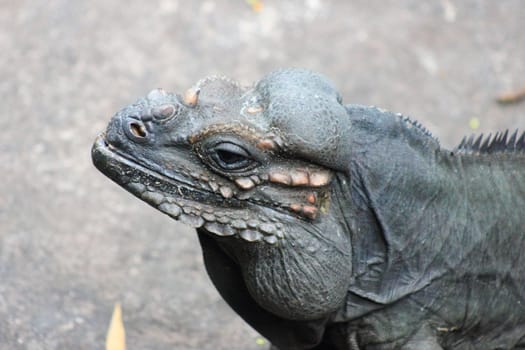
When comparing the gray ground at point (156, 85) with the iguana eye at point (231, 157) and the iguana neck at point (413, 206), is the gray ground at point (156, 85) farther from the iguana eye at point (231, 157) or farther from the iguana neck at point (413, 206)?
the iguana eye at point (231, 157)

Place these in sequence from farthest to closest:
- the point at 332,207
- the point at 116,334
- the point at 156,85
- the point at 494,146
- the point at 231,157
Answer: the point at 156,85 < the point at 116,334 < the point at 494,146 < the point at 332,207 < the point at 231,157

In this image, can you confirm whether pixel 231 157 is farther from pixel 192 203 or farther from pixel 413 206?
pixel 413 206

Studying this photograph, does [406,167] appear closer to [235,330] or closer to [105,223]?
[235,330]

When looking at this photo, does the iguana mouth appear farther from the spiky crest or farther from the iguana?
the spiky crest

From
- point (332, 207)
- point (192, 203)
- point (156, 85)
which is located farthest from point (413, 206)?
point (156, 85)

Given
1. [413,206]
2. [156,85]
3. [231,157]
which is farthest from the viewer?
[156,85]

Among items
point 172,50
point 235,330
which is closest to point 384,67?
point 172,50

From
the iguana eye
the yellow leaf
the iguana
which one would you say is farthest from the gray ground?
the iguana eye
